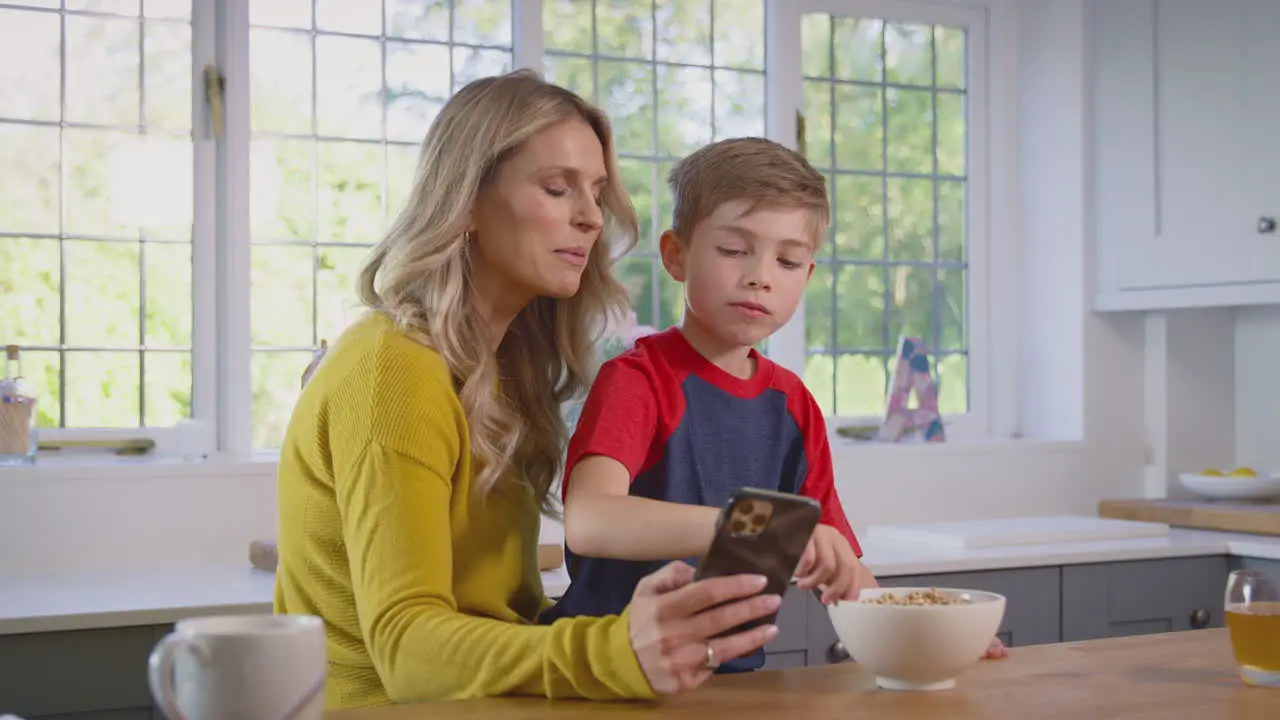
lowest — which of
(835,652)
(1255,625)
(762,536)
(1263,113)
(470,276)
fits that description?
(835,652)

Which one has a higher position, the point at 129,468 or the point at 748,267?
the point at 748,267

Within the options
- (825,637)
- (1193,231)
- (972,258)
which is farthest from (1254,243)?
(825,637)

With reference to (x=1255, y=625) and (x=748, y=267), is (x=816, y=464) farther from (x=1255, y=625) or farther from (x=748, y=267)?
(x=1255, y=625)

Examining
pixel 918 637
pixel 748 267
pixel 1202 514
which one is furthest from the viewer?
pixel 1202 514

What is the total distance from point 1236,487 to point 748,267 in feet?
7.91

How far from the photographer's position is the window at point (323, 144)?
11.2ft

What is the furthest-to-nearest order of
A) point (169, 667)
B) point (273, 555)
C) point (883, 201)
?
point (883, 201) → point (273, 555) → point (169, 667)

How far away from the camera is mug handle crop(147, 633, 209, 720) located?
1038 millimetres

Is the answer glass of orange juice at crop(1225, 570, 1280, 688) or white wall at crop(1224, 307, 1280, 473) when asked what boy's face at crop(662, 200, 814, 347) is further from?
white wall at crop(1224, 307, 1280, 473)

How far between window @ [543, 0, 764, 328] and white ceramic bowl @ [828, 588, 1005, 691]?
95.4 inches

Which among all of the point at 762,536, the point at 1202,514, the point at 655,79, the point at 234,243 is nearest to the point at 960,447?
the point at 1202,514

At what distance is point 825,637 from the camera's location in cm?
286

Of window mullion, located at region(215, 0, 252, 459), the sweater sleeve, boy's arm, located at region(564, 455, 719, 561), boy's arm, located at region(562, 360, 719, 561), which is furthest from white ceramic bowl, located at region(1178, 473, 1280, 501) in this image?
the sweater sleeve

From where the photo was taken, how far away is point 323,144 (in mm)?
3479
